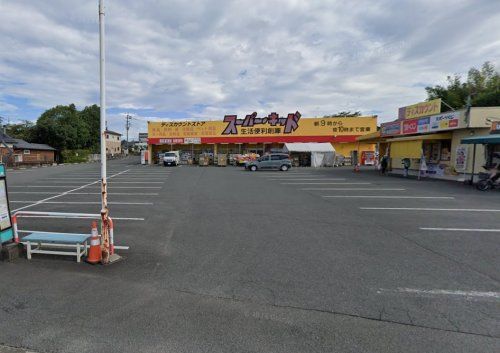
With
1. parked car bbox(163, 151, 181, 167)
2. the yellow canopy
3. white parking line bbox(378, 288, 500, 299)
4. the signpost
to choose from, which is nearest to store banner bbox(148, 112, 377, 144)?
parked car bbox(163, 151, 181, 167)

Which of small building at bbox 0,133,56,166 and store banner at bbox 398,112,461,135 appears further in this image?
small building at bbox 0,133,56,166

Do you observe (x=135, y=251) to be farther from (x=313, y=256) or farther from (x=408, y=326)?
(x=408, y=326)

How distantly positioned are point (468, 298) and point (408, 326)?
4.25 ft

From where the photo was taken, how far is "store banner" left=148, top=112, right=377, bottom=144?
38969 mm

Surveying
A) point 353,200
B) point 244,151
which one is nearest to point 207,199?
point 353,200

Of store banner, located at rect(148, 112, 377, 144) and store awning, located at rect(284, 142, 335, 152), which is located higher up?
store banner, located at rect(148, 112, 377, 144)

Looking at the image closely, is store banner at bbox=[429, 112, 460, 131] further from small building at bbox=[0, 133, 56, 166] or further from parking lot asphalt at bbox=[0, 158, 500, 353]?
small building at bbox=[0, 133, 56, 166]

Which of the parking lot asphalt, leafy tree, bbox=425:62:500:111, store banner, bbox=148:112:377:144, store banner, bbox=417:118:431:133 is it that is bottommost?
the parking lot asphalt

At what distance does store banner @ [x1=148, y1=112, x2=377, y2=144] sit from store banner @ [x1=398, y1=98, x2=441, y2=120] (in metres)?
13.9

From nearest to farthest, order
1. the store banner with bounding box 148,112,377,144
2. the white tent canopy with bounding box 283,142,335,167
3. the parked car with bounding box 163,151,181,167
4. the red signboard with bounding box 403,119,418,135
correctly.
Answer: the red signboard with bounding box 403,119,418,135, the white tent canopy with bounding box 283,142,335,167, the parked car with bounding box 163,151,181,167, the store banner with bounding box 148,112,377,144

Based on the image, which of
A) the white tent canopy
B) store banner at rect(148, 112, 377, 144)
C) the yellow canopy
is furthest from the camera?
store banner at rect(148, 112, 377, 144)

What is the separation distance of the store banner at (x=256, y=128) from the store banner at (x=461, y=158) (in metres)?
21.0

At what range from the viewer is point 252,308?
3719 mm

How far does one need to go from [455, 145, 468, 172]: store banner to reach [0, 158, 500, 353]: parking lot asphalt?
36.7 feet
